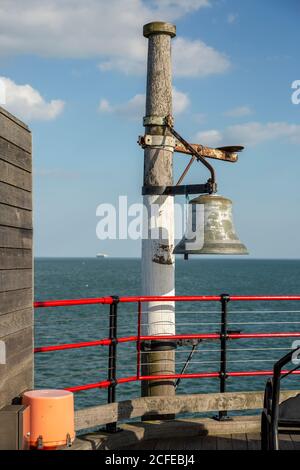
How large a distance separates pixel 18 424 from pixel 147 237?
2.65m

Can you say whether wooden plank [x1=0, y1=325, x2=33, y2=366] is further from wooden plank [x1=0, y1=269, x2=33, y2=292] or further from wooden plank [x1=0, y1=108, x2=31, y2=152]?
wooden plank [x1=0, y1=108, x2=31, y2=152]

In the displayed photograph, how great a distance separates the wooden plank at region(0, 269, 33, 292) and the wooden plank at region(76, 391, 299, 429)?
1.46 m

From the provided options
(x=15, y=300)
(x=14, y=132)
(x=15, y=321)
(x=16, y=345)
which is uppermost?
(x=14, y=132)

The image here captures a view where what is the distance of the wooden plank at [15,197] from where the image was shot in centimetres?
565

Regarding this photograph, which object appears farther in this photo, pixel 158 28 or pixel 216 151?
pixel 216 151

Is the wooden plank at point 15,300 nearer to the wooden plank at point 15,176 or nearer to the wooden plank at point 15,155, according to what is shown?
the wooden plank at point 15,176

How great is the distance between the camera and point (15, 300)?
232 inches

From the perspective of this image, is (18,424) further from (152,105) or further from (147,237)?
(152,105)

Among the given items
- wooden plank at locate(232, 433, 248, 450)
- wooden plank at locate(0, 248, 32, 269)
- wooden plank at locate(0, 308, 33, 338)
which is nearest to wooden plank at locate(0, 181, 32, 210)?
wooden plank at locate(0, 248, 32, 269)

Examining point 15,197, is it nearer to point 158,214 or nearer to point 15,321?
point 15,321

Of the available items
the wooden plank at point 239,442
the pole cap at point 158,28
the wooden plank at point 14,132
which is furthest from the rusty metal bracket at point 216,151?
the wooden plank at point 239,442

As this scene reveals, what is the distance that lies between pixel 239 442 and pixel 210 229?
80.8 inches

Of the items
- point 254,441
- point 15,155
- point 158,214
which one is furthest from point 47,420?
point 158,214
